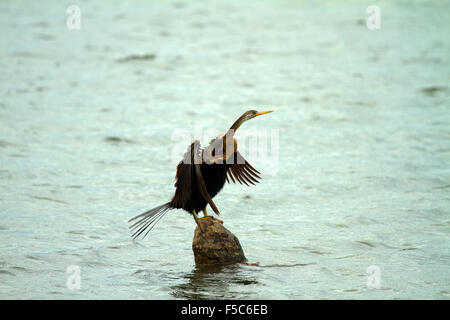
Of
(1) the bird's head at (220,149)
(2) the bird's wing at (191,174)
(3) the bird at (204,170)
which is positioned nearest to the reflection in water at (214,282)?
(3) the bird at (204,170)

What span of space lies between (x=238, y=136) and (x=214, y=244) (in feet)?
18.5

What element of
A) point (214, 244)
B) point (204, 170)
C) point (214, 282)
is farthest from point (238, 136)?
point (214, 282)

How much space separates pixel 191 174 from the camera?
671 centimetres

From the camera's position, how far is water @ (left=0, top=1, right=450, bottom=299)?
7.26 m

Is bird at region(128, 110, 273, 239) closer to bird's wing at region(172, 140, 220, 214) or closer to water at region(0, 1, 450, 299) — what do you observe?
bird's wing at region(172, 140, 220, 214)

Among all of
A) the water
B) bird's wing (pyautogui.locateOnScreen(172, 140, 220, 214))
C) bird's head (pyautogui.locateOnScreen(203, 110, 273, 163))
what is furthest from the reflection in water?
bird's head (pyautogui.locateOnScreen(203, 110, 273, 163))

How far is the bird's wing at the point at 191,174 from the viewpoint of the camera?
6.62 meters

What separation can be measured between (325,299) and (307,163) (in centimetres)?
474

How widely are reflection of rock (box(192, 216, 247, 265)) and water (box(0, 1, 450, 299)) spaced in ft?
0.41

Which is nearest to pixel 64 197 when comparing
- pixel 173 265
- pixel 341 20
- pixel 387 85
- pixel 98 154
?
pixel 98 154

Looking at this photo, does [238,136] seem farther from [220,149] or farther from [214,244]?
[220,149]

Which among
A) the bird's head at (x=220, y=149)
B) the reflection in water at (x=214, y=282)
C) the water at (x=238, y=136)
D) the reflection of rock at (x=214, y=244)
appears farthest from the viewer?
the water at (x=238, y=136)

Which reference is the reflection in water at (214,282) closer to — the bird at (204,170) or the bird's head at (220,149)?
the bird at (204,170)

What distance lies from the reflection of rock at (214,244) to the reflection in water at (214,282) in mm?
76
